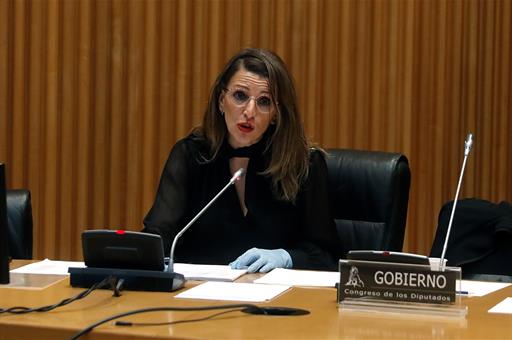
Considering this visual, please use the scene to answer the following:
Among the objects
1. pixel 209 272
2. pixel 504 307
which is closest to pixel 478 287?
pixel 504 307

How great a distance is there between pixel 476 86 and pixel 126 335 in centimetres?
311

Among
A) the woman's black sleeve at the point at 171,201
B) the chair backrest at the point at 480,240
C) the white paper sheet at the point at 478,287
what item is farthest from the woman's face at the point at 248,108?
the white paper sheet at the point at 478,287

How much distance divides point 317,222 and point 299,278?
681 millimetres

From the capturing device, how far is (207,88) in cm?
471

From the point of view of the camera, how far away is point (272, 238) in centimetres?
336

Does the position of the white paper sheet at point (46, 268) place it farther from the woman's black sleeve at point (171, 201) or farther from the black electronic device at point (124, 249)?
the woman's black sleeve at point (171, 201)

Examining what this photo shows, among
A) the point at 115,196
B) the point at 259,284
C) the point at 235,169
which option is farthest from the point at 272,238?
the point at 115,196

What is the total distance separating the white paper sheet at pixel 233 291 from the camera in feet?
7.57

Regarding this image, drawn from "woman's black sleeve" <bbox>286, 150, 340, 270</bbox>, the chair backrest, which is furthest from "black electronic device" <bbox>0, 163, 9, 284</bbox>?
the chair backrest

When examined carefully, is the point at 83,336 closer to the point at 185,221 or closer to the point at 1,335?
the point at 1,335

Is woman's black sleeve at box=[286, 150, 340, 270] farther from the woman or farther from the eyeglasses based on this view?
the eyeglasses

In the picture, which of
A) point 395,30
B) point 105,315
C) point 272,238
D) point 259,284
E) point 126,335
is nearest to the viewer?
point 126,335

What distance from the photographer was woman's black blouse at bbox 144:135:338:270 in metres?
3.34

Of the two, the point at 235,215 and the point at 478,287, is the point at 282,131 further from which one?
the point at 478,287
